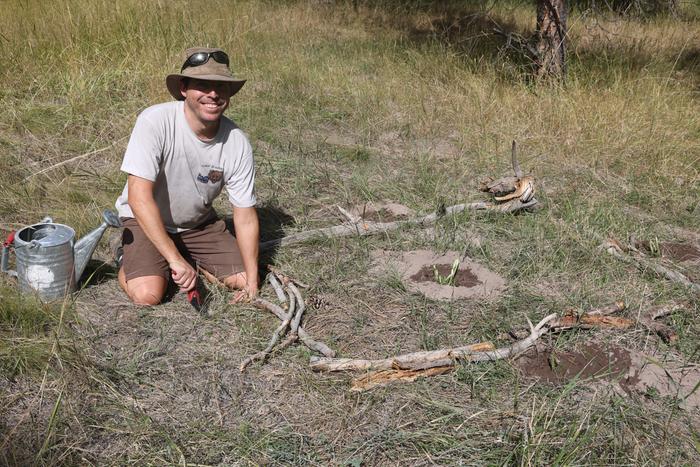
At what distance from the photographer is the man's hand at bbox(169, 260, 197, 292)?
3.28m

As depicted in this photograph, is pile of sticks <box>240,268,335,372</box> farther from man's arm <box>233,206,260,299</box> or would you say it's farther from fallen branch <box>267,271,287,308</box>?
man's arm <box>233,206,260,299</box>

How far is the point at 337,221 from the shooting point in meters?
4.66

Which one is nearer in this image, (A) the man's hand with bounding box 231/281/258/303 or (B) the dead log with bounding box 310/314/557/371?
(B) the dead log with bounding box 310/314/557/371

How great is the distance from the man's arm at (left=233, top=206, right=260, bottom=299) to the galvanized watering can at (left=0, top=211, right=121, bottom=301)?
604mm

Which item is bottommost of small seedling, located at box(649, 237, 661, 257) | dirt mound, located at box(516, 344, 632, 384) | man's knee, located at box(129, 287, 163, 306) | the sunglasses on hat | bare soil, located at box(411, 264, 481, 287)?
small seedling, located at box(649, 237, 661, 257)

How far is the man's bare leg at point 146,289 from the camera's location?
11.5ft

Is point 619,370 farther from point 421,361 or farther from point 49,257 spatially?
point 49,257

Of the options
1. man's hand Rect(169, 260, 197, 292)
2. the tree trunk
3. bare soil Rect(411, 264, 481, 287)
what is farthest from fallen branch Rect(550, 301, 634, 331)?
the tree trunk

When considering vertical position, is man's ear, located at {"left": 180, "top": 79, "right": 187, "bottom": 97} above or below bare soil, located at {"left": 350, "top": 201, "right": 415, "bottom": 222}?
above

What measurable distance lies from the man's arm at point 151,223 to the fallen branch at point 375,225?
33.8 inches

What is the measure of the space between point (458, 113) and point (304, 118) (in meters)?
1.38

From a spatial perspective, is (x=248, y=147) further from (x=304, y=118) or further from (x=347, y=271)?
(x=304, y=118)

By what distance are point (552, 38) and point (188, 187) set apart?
4.72 m

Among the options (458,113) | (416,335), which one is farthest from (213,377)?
(458,113)
